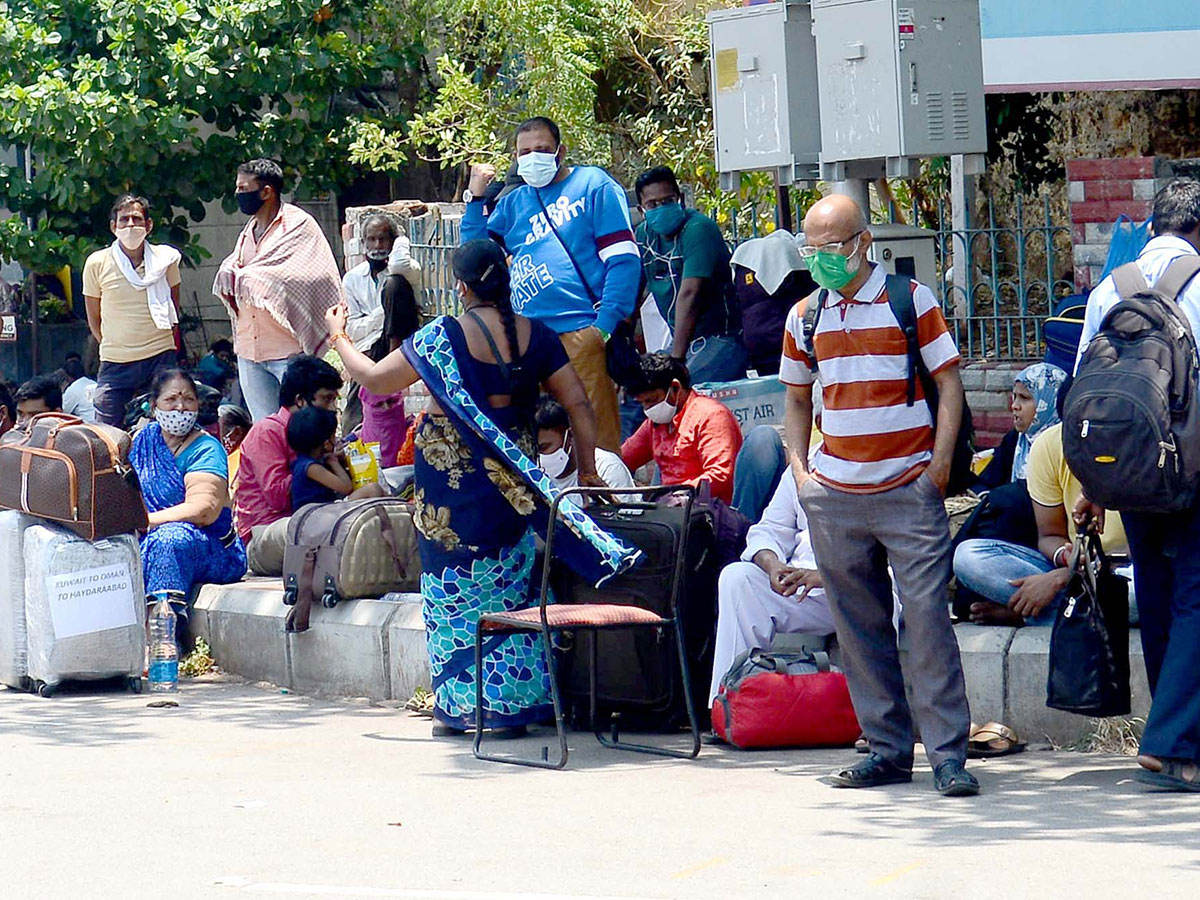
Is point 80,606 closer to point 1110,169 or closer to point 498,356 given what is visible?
point 498,356

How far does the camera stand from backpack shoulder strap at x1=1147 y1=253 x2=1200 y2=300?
608cm

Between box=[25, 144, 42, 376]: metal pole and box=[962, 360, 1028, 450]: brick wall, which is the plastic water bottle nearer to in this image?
box=[962, 360, 1028, 450]: brick wall

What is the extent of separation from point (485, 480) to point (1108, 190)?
3.75m


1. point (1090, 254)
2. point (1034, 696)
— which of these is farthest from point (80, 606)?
point (1090, 254)

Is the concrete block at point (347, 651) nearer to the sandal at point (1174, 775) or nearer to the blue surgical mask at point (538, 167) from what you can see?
the blue surgical mask at point (538, 167)

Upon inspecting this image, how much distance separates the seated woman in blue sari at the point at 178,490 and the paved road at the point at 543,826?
1663 mm

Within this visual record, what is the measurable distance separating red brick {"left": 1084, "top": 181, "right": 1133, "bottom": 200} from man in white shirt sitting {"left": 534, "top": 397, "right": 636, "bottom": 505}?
2.68 m

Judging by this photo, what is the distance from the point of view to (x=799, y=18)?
30.6ft

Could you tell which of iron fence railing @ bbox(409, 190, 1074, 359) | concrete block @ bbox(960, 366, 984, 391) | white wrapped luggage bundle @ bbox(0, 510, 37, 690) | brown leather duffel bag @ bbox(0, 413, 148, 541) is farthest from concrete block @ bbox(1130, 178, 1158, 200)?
white wrapped luggage bundle @ bbox(0, 510, 37, 690)

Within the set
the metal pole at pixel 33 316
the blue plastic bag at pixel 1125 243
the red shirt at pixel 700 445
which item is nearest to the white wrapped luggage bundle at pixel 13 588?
the red shirt at pixel 700 445

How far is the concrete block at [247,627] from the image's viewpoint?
891 centimetres

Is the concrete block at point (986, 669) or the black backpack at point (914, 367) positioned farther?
the concrete block at point (986, 669)

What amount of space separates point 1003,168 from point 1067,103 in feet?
3.15

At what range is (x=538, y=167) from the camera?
28.2 feet
